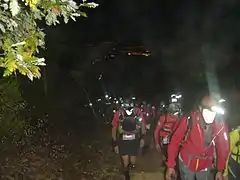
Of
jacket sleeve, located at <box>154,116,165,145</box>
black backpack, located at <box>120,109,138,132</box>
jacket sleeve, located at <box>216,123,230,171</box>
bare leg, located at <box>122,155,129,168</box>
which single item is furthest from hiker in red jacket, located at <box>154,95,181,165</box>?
jacket sleeve, located at <box>216,123,230,171</box>

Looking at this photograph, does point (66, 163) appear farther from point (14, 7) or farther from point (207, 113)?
point (14, 7)

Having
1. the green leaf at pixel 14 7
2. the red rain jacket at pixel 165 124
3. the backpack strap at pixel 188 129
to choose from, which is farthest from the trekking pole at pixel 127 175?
the green leaf at pixel 14 7

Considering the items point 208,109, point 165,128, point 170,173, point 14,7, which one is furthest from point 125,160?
point 14,7

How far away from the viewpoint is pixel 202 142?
641 cm

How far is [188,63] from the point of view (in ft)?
112

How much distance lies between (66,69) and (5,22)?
17.9 metres

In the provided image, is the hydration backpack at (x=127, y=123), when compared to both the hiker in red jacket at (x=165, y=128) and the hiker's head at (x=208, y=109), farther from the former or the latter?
the hiker's head at (x=208, y=109)

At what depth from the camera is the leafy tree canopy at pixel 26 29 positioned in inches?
128

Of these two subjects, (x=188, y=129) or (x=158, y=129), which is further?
(x=158, y=129)

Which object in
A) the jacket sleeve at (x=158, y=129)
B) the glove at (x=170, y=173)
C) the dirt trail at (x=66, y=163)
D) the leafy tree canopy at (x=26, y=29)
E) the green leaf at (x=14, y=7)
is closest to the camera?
the green leaf at (x=14, y=7)

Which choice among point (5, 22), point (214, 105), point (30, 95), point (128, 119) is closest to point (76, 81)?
point (30, 95)

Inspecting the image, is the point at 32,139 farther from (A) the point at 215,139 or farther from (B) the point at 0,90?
(A) the point at 215,139

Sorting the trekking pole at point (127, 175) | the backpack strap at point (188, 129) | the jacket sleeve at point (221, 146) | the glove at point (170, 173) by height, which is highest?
the backpack strap at point (188, 129)

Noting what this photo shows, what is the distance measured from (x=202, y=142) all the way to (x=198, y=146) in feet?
0.25
